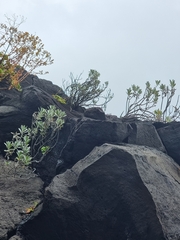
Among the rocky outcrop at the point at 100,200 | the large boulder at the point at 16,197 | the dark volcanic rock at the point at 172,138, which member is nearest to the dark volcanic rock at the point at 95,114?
the rocky outcrop at the point at 100,200

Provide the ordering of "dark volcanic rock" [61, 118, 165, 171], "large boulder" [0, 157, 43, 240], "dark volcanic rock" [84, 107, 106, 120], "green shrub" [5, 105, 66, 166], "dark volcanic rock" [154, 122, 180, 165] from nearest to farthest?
1. "large boulder" [0, 157, 43, 240]
2. "green shrub" [5, 105, 66, 166]
3. "dark volcanic rock" [61, 118, 165, 171]
4. "dark volcanic rock" [154, 122, 180, 165]
5. "dark volcanic rock" [84, 107, 106, 120]

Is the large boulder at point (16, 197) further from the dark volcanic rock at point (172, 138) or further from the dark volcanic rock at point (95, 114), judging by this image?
the dark volcanic rock at point (172, 138)

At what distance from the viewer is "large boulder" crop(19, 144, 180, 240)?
5066 millimetres

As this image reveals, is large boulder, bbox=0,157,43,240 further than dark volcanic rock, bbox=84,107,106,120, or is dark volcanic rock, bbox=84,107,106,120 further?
dark volcanic rock, bbox=84,107,106,120

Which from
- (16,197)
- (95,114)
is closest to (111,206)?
(16,197)

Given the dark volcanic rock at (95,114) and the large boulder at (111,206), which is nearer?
the large boulder at (111,206)

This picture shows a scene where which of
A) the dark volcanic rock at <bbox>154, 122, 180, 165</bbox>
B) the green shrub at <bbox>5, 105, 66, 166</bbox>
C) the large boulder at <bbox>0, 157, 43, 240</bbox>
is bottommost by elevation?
the large boulder at <bbox>0, 157, 43, 240</bbox>

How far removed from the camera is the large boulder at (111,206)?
16.6ft

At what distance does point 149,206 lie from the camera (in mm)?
5070

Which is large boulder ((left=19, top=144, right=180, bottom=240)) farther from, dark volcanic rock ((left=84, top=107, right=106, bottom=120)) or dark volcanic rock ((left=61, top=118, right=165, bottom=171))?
dark volcanic rock ((left=84, top=107, right=106, bottom=120))

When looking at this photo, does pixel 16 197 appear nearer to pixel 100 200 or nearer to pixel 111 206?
pixel 100 200

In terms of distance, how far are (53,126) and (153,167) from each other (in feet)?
7.29

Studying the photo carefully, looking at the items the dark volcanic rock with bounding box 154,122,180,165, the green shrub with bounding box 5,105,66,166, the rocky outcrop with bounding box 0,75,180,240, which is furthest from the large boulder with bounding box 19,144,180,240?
the dark volcanic rock with bounding box 154,122,180,165

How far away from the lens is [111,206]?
525 centimetres
